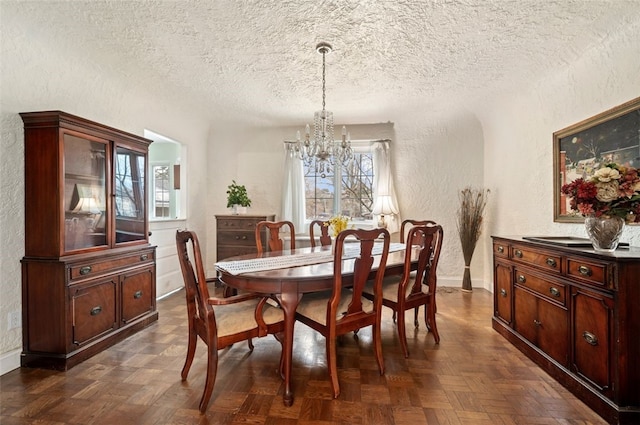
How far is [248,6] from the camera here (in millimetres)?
2041

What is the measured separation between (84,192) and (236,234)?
2117mm

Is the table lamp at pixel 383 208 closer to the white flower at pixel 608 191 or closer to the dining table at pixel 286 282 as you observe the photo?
the dining table at pixel 286 282

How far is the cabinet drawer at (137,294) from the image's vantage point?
2701mm

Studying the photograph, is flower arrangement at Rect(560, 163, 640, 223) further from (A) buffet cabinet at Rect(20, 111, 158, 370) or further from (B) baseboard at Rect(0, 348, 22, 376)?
(B) baseboard at Rect(0, 348, 22, 376)

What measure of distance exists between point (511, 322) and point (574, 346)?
708mm

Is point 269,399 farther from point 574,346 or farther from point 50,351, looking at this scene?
point 574,346

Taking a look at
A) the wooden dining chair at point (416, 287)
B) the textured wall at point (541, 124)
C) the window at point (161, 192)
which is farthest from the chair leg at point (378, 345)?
the window at point (161, 192)

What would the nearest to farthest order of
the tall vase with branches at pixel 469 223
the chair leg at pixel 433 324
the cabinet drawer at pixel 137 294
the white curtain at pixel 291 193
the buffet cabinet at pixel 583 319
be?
1. the buffet cabinet at pixel 583 319
2. the chair leg at pixel 433 324
3. the cabinet drawer at pixel 137 294
4. the tall vase with branches at pixel 469 223
5. the white curtain at pixel 291 193

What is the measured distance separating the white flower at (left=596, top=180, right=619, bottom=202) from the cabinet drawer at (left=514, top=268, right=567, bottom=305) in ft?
1.99

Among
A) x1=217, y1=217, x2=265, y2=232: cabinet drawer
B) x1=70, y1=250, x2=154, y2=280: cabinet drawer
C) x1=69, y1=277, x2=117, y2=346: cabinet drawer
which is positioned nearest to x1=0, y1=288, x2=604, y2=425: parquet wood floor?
x1=69, y1=277, x2=117, y2=346: cabinet drawer

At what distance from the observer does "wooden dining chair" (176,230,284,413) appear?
5.60ft

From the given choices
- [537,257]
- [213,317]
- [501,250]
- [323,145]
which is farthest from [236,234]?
[537,257]

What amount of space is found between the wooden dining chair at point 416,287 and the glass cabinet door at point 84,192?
229 cm

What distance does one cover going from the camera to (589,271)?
1.76m
